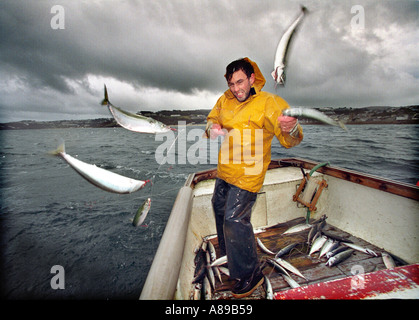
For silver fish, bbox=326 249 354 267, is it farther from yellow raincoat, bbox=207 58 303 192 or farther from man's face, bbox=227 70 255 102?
man's face, bbox=227 70 255 102

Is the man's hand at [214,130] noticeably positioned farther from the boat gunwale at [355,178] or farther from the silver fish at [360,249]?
the silver fish at [360,249]

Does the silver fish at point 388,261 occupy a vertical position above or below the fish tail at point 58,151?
below

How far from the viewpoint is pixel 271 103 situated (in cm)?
258

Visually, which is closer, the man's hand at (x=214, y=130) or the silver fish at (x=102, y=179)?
the silver fish at (x=102, y=179)

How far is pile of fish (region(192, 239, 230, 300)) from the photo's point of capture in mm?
2879

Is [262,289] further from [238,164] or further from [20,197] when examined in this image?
[20,197]

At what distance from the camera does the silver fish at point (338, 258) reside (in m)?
3.35

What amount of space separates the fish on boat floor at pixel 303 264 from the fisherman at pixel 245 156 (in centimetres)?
31

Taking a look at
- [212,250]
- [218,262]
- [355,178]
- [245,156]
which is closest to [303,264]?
[218,262]

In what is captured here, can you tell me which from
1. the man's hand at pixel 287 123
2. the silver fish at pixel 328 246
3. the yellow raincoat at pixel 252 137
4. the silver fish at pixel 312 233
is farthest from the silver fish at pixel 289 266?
the man's hand at pixel 287 123

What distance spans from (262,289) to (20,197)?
49.0 feet

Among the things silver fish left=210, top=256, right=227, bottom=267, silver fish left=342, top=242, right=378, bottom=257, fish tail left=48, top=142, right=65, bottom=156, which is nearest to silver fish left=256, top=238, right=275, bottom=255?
silver fish left=210, top=256, right=227, bottom=267

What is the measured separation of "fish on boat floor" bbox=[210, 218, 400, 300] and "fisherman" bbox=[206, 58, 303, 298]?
310mm
